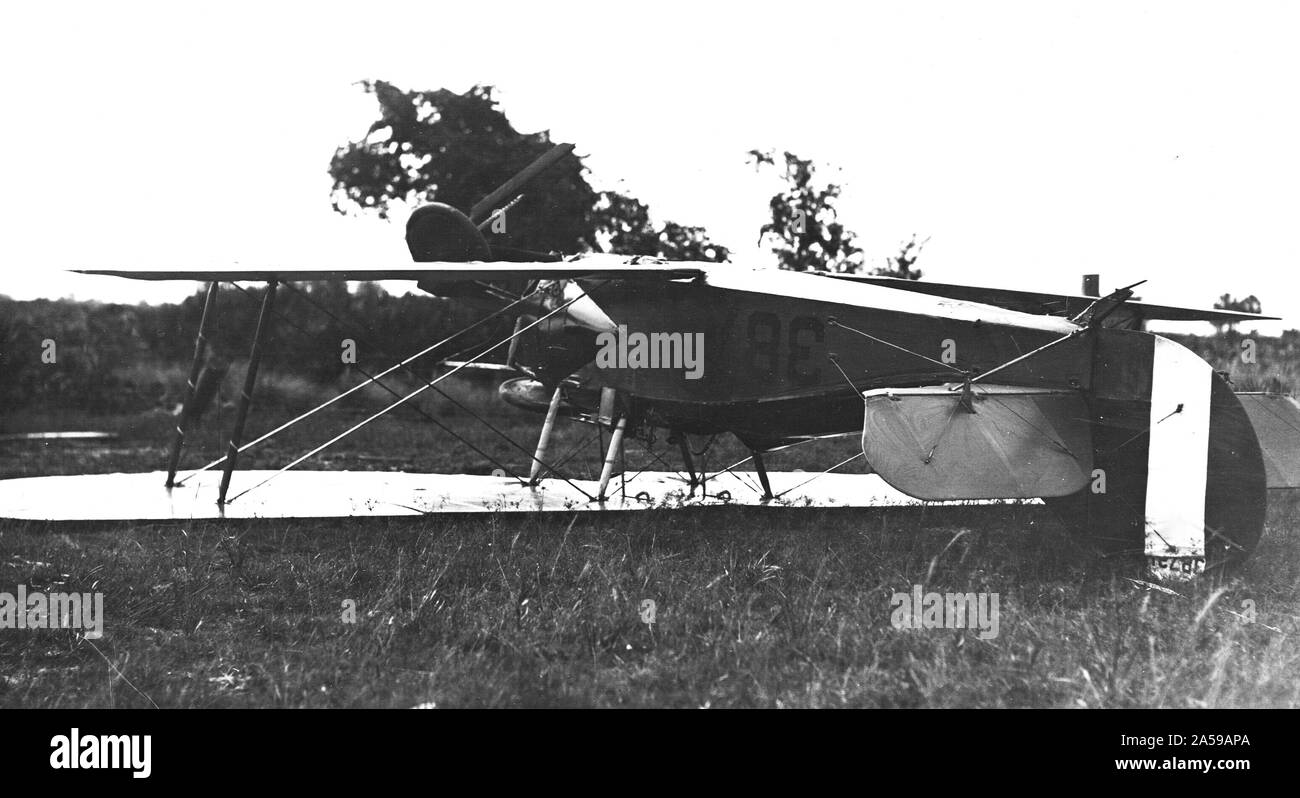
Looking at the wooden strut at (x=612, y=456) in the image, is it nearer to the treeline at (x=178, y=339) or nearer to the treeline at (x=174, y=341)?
the treeline at (x=174, y=341)

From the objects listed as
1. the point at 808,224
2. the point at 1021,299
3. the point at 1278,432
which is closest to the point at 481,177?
the point at 808,224

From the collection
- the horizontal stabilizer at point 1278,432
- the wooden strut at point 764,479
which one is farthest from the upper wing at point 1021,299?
the horizontal stabilizer at point 1278,432

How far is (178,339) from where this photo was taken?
24.7 meters

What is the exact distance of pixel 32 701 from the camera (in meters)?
4.10

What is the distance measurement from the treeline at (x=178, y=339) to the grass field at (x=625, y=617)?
1463cm

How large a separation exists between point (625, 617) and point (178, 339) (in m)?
22.9

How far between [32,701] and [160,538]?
3.25m

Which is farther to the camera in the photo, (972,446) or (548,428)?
(548,428)

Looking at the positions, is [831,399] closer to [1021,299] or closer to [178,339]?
[1021,299]

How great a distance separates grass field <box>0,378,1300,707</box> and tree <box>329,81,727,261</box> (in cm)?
1631

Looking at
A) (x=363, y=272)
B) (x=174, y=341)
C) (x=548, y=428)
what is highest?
(x=363, y=272)

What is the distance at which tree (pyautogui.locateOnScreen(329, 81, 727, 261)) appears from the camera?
23641 mm
